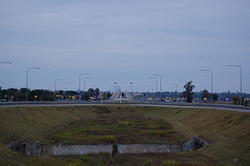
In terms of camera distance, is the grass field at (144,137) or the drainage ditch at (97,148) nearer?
the grass field at (144,137)

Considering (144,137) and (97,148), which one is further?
(144,137)

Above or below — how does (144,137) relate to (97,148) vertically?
above

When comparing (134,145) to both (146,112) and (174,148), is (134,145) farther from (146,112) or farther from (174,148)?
(146,112)

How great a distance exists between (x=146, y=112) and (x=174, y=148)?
246ft

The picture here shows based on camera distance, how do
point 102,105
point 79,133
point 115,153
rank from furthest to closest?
point 102,105, point 79,133, point 115,153

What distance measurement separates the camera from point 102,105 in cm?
14412

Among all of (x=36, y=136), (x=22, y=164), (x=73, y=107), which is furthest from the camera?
(x=73, y=107)

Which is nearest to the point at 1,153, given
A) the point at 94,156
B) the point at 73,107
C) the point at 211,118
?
the point at 94,156

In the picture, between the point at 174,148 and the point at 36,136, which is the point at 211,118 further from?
the point at 36,136

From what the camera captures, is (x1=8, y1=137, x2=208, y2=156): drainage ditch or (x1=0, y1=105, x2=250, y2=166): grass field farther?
(x1=8, y1=137, x2=208, y2=156): drainage ditch

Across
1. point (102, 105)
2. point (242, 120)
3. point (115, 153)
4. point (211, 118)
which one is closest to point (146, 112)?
point (102, 105)

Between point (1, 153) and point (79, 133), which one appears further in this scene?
point (79, 133)

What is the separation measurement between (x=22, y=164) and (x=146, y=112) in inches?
3741

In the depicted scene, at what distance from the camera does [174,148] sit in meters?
58.6
